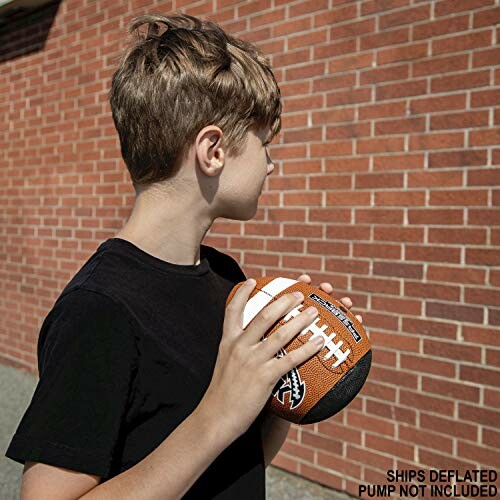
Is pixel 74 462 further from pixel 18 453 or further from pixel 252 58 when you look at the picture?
pixel 252 58

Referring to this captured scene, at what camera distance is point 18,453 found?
4.40 feet

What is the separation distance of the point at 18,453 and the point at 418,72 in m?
3.04

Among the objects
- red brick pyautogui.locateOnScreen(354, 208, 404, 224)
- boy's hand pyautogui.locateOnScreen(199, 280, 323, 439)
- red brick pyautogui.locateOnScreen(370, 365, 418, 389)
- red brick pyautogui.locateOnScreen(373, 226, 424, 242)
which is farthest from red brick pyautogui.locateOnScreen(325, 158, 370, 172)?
boy's hand pyautogui.locateOnScreen(199, 280, 323, 439)

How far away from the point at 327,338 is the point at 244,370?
0.40 m

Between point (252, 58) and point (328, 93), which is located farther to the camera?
point (328, 93)

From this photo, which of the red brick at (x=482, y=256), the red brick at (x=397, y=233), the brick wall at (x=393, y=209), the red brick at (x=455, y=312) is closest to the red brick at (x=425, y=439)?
the brick wall at (x=393, y=209)

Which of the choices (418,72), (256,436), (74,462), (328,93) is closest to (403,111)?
(418,72)

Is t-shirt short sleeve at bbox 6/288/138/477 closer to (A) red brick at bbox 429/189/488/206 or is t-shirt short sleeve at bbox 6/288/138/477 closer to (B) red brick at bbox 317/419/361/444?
(A) red brick at bbox 429/189/488/206

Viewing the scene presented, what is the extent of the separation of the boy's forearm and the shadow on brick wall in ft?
19.4

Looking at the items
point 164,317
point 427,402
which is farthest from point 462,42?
point 164,317

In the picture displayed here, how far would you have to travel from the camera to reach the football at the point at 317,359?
1.69 meters

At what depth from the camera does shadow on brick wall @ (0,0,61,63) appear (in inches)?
251

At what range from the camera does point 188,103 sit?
168cm

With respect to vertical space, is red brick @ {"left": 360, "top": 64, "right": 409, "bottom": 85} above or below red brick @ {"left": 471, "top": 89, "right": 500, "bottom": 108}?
above
